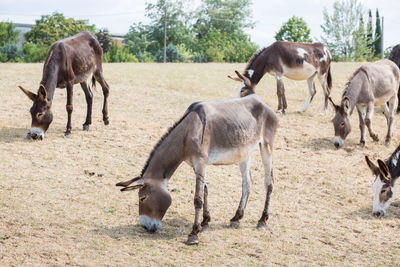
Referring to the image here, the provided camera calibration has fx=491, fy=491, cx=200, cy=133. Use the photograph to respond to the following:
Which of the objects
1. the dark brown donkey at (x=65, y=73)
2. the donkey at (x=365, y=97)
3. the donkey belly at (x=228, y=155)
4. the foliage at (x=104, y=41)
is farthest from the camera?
the foliage at (x=104, y=41)

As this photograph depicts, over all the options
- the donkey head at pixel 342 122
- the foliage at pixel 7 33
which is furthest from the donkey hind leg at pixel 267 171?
the foliage at pixel 7 33

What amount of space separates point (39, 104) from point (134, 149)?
2.33 metres

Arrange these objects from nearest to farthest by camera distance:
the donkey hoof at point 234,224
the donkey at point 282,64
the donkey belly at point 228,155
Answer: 1. the donkey belly at point 228,155
2. the donkey hoof at point 234,224
3. the donkey at point 282,64

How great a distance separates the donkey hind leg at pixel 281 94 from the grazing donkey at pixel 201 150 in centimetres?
765

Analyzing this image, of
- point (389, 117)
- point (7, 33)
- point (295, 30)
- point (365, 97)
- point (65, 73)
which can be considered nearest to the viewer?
point (65, 73)

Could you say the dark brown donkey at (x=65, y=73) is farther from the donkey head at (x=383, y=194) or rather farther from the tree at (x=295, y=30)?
the tree at (x=295, y=30)

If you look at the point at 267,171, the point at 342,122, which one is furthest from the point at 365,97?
the point at 267,171

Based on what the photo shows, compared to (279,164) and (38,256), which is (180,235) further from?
(279,164)

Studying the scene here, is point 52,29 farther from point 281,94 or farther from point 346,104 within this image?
point 346,104

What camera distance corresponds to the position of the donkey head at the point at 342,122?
41.0 feet

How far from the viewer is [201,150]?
6.88 m

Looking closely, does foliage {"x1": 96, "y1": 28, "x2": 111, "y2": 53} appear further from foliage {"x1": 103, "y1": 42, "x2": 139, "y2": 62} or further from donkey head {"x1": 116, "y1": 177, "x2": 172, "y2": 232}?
donkey head {"x1": 116, "y1": 177, "x2": 172, "y2": 232}

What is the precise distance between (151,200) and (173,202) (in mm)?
1811

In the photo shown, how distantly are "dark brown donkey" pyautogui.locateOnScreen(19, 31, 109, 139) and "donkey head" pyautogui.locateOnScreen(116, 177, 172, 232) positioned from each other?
488 cm
